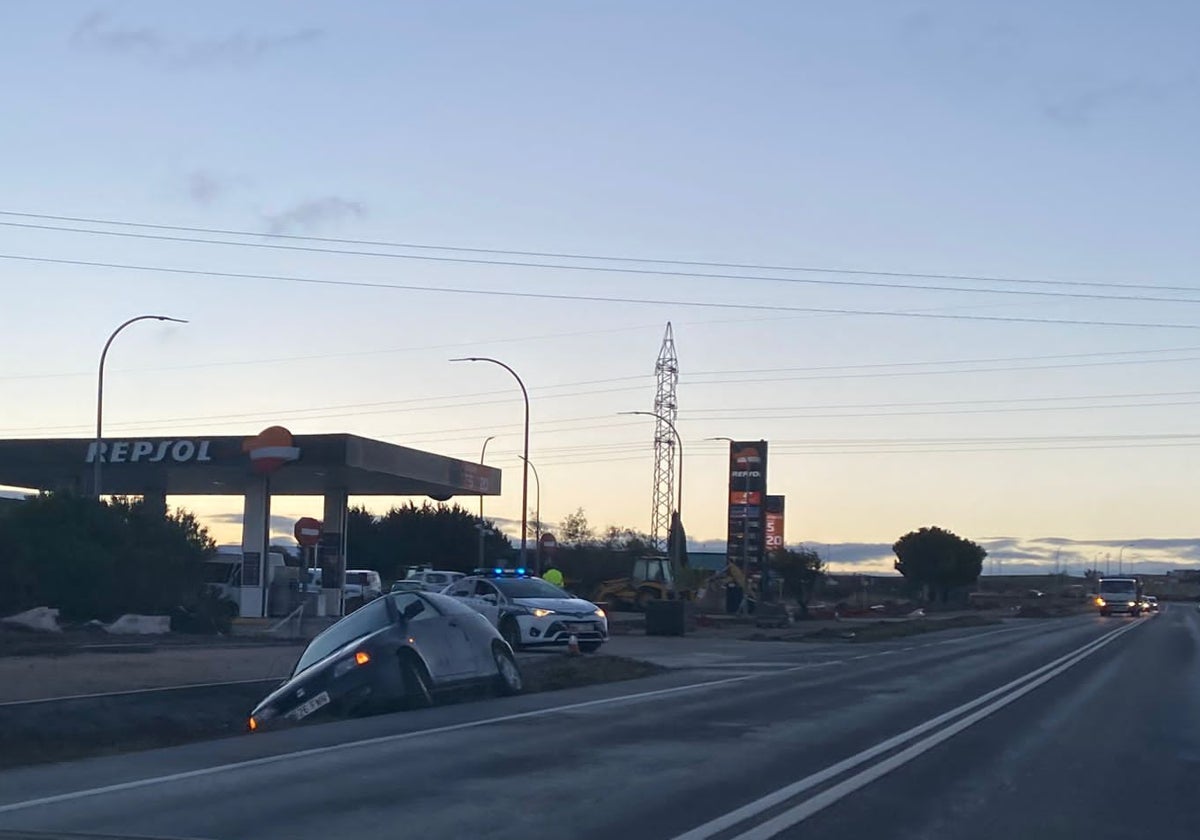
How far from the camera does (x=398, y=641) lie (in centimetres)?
1825

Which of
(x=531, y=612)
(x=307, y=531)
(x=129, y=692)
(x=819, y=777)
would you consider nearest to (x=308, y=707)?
(x=129, y=692)

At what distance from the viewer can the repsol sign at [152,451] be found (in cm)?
5308

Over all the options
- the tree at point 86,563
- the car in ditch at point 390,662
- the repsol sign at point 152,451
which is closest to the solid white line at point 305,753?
the car in ditch at point 390,662

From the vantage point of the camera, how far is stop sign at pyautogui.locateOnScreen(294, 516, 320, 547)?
120 feet

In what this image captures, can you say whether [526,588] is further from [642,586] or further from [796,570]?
[796,570]

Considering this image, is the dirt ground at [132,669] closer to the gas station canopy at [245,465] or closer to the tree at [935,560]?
the gas station canopy at [245,465]

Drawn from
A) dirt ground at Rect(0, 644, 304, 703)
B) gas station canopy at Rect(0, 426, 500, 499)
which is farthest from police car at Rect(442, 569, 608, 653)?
gas station canopy at Rect(0, 426, 500, 499)

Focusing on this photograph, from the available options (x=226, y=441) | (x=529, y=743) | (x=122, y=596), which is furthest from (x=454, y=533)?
(x=529, y=743)

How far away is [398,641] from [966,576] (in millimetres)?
128328

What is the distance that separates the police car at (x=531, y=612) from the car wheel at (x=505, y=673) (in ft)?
28.7

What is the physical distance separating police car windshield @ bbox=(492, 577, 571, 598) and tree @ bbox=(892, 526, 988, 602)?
109 metres

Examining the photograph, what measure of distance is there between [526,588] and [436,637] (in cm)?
1315

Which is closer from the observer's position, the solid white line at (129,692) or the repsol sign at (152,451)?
the solid white line at (129,692)

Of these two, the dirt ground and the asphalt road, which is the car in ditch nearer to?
the asphalt road
